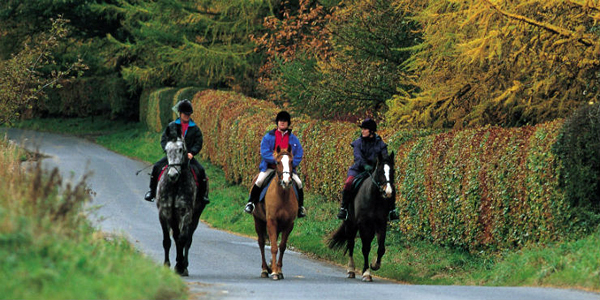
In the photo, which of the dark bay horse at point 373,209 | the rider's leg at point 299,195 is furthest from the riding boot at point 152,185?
the dark bay horse at point 373,209

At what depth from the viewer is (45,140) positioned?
1929 inches

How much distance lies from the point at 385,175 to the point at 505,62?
4963mm

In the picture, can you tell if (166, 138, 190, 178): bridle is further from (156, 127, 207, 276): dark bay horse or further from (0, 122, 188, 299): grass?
A: (0, 122, 188, 299): grass

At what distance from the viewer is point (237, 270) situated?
15852mm

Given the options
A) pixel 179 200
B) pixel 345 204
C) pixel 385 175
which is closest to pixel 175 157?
pixel 179 200

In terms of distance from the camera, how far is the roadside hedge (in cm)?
1358

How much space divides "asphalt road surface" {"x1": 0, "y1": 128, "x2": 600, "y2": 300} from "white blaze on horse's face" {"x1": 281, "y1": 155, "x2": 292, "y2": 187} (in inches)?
59.6

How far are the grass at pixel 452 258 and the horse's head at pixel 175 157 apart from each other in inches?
193

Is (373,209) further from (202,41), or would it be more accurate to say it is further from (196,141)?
(202,41)

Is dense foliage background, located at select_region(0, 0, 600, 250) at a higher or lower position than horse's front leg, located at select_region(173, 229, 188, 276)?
higher

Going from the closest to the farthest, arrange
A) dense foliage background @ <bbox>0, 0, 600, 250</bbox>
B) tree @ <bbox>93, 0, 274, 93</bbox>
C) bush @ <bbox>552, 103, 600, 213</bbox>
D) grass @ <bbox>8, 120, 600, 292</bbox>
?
grass @ <bbox>8, 120, 600, 292</bbox>, bush @ <bbox>552, 103, 600, 213</bbox>, dense foliage background @ <bbox>0, 0, 600, 250</bbox>, tree @ <bbox>93, 0, 274, 93</bbox>

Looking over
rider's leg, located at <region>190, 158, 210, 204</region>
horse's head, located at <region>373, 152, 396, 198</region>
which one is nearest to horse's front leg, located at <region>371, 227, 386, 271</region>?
horse's head, located at <region>373, 152, 396, 198</region>

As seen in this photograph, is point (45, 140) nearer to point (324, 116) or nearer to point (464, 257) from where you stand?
point (324, 116)

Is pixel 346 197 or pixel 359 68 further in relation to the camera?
pixel 359 68
